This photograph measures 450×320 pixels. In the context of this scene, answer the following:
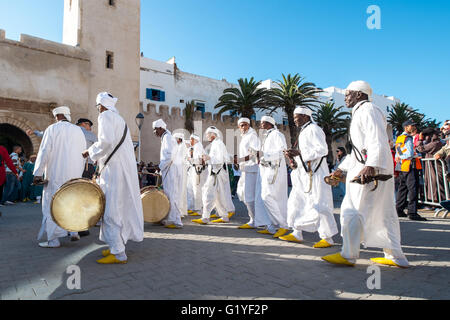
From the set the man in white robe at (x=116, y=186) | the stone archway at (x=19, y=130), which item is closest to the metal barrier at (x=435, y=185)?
the man in white robe at (x=116, y=186)

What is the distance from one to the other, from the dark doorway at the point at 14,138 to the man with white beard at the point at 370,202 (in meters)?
18.8

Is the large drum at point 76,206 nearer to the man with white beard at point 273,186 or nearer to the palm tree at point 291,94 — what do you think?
the man with white beard at point 273,186

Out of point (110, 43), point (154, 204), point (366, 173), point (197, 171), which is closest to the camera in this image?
point (366, 173)

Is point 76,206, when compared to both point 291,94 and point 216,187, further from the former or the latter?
point 291,94

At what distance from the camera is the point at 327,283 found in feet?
9.36

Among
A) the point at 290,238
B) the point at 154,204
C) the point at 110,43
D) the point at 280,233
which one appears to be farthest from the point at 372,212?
the point at 110,43

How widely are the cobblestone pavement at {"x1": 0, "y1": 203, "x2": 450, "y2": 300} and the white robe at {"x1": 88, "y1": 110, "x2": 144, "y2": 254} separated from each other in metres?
0.37

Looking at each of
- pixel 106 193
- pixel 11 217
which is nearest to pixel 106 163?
pixel 106 193

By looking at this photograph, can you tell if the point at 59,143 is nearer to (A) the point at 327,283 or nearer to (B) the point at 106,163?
(B) the point at 106,163

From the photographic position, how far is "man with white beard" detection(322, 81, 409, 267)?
10.4 ft

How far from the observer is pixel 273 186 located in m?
5.43

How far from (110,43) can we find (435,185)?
2044 cm

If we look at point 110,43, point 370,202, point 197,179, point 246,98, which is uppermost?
point 110,43
